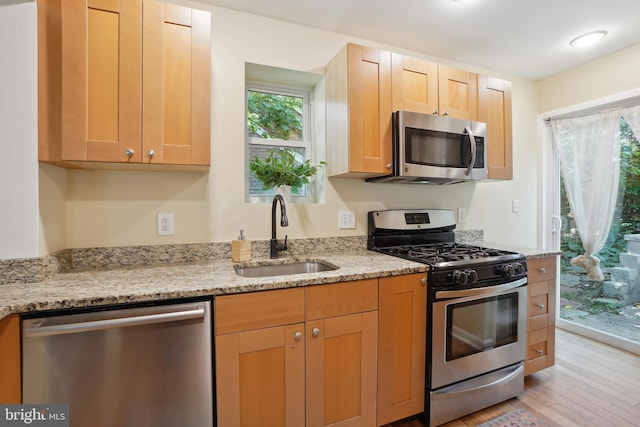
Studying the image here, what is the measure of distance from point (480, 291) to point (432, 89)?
1.32 meters

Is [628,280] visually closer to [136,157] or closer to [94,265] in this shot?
[136,157]

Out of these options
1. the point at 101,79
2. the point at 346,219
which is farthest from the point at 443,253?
the point at 101,79

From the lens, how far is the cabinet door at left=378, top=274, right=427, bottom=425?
152cm

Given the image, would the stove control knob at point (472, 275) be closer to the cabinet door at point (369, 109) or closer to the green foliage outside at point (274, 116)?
the cabinet door at point (369, 109)

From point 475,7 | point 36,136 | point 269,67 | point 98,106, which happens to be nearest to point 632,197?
point 475,7

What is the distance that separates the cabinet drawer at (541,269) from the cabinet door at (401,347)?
916mm

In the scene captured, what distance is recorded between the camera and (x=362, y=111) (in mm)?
1827

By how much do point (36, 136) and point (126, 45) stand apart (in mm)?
560

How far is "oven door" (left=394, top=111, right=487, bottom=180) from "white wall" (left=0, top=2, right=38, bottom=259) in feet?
5.98

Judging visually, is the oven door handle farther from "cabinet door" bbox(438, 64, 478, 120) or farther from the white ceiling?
the white ceiling

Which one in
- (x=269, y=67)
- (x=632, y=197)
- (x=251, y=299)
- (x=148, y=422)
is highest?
(x=269, y=67)

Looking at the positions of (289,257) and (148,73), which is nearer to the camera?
(148,73)

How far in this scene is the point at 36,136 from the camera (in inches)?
51.9

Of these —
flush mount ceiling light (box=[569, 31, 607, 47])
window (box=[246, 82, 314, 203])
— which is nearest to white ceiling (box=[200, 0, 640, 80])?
flush mount ceiling light (box=[569, 31, 607, 47])
